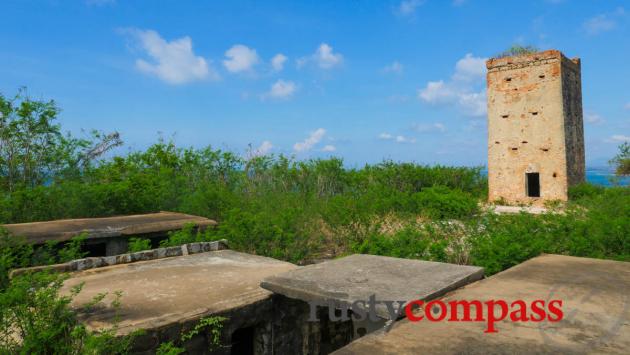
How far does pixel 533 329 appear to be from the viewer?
230 centimetres

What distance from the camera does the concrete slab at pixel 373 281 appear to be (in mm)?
2980

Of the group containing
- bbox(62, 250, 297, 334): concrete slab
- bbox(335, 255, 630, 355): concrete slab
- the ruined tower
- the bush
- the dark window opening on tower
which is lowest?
bbox(62, 250, 297, 334): concrete slab

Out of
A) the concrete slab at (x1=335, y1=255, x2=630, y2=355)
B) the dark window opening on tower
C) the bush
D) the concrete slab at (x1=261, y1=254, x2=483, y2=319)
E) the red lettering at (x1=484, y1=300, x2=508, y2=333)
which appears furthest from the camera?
the dark window opening on tower

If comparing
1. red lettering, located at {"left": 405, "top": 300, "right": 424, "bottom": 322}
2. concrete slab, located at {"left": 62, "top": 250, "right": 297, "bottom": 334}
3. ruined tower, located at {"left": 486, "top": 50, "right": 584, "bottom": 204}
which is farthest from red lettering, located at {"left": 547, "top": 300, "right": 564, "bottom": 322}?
ruined tower, located at {"left": 486, "top": 50, "right": 584, "bottom": 204}

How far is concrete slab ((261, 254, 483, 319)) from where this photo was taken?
117 inches

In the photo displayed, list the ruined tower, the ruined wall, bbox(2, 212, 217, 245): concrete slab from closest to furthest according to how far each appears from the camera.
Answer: bbox(2, 212, 217, 245): concrete slab → the ruined tower → the ruined wall

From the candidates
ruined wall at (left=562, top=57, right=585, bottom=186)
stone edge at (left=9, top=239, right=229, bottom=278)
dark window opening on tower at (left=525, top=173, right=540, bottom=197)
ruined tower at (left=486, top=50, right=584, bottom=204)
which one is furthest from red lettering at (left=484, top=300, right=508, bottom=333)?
dark window opening on tower at (left=525, top=173, right=540, bottom=197)

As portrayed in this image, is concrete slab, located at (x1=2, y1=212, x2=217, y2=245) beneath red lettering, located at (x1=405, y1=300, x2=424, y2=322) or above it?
above

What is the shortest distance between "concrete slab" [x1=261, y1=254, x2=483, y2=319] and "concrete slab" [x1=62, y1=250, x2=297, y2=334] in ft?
1.30

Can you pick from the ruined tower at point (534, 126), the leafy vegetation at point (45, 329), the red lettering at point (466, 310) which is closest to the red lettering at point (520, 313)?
the red lettering at point (466, 310)

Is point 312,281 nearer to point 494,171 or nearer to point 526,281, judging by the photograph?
Result: point 526,281

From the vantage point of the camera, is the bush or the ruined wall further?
the ruined wall

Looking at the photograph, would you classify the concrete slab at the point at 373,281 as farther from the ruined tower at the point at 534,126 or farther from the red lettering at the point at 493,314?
the ruined tower at the point at 534,126

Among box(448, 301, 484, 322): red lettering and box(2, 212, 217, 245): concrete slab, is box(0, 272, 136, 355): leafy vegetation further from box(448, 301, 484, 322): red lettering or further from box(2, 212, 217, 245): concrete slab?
box(2, 212, 217, 245): concrete slab
